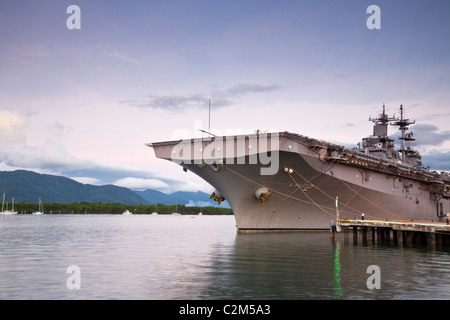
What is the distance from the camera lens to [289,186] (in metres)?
29.5

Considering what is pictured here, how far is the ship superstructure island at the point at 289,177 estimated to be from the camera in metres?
27.1

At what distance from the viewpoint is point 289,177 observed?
2892 centimetres

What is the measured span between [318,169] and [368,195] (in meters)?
7.39

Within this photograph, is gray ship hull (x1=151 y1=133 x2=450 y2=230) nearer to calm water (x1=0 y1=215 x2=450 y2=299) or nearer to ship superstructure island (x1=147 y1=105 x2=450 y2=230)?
ship superstructure island (x1=147 y1=105 x2=450 y2=230)

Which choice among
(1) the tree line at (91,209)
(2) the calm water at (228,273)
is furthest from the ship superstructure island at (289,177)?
(1) the tree line at (91,209)

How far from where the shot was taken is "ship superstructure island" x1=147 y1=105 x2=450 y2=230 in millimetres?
27094

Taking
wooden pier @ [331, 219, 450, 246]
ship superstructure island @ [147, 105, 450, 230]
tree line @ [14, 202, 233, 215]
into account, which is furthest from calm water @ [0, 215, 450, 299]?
tree line @ [14, 202, 233, 215]

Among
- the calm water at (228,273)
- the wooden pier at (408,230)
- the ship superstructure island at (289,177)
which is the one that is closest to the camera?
the calm water at (228,273)

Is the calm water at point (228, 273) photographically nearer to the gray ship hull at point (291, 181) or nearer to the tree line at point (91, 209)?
the gray ship hull at point (291, 181)

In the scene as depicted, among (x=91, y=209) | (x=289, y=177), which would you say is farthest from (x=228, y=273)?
(x=91, y=209)

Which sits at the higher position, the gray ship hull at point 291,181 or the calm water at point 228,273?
the gray ship hull at point 291,181

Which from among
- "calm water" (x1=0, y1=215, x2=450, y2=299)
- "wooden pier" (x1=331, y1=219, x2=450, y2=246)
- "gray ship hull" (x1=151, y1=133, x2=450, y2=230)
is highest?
"gray ship hull" (x1=151, y1=133, x2=450, y2=230)
